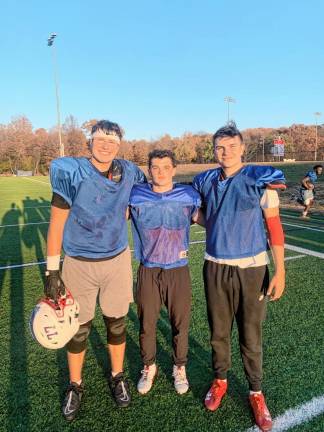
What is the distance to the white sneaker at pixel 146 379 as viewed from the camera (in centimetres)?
262

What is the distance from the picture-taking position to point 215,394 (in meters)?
2.47

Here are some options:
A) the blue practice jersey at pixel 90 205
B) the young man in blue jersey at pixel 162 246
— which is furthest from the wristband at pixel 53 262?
the young man in blue jersey at pixel 162 246

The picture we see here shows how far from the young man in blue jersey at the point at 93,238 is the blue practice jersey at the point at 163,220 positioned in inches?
4.3

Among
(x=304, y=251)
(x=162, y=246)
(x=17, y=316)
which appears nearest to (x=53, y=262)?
(x=162, y=246)

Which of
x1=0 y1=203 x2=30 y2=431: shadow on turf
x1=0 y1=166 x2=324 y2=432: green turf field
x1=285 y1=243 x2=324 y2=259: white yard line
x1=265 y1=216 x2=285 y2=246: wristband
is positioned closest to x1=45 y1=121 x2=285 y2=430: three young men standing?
x1=265 y1=216 x2=285 y2=246: wristband

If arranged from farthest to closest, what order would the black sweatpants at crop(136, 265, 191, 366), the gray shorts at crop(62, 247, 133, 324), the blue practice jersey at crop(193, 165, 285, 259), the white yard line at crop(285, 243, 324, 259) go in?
the white yard line at crop(285, 243, 324, 259) → the black sweatpants at crop(136, 265, 191, 366) → the gray shorts at crop(62, 247, 133, 324) → the blue practice jersey at crop(193, 165, 285, 259)

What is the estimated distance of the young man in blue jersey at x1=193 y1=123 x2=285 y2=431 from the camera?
2227 millimetres

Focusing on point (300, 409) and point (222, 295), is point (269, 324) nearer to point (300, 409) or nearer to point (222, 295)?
point (300, 409)

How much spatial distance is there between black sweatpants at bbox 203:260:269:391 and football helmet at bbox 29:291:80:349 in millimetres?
918

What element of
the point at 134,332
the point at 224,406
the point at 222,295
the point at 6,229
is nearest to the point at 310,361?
the point at 224,406

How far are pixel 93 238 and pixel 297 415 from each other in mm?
1750

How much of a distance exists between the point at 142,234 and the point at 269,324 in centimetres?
200

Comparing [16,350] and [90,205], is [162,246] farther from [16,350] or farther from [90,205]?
[16,350]

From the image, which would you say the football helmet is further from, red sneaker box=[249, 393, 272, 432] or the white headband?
red sneaker box=[249, 393, 272, 432]
